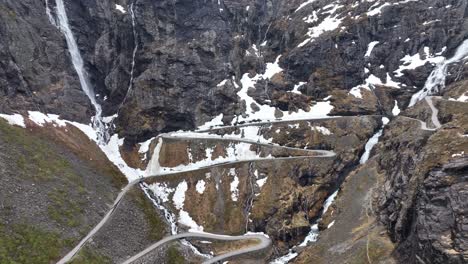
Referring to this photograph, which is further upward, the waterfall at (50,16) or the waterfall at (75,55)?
the waterfall at (50,16)

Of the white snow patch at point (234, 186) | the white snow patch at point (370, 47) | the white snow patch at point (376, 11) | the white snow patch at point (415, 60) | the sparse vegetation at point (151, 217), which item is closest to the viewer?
the sparse vegetation at point (151, 217)

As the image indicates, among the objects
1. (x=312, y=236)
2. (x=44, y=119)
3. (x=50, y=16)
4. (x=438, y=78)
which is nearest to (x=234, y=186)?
(x=312, y=236)

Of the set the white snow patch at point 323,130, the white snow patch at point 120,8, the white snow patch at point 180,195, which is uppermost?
the white snow patch at point 120,8

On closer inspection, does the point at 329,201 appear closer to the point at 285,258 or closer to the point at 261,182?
the point at 261,182

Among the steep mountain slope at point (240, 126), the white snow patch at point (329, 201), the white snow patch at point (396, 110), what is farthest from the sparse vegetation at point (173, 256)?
the white snow patch at point (396, 110)

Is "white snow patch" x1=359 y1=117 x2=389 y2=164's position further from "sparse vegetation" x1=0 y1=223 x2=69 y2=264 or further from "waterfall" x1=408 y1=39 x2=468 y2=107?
"sparse vegetation" x1=0 y1=223 x2=69 y2=264

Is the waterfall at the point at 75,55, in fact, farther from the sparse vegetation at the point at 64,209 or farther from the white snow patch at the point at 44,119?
the sparse vegetation at the point at 64,209

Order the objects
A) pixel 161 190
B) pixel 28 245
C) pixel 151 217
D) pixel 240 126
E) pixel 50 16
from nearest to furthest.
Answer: pixel 28 245
pixel 151 217
pixel 161 190
pixel 240 126
pixel 50 16
